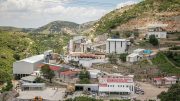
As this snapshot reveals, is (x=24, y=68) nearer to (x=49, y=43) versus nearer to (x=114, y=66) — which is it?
(x=114, y=66)

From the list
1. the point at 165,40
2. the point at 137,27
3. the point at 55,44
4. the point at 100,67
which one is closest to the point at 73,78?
the point at 100,67

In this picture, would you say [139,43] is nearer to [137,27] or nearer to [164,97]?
[137,27]

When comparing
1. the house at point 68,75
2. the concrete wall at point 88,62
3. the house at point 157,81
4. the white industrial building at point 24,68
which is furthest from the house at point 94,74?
the white industrial building at point 24,68

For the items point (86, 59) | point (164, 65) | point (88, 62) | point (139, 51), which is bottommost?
point (164, 65)

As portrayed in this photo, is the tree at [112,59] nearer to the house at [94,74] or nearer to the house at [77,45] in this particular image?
the house at [94,74]

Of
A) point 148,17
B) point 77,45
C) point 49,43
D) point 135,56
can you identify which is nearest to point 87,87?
point 135,56

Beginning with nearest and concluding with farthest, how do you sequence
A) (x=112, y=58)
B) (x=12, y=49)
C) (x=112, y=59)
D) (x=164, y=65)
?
(x=164, y=65)
(x=112, y=59)
(x=112, y=58)
(x=12, y=49)

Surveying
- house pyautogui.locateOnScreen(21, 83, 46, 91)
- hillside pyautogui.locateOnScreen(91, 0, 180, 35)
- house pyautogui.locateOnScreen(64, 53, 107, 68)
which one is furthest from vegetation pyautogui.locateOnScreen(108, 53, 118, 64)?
hillside pyautogui.locateOnScreen(91, 0, 180, 35)

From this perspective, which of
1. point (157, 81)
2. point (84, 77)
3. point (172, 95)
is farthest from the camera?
point (157, 81)
